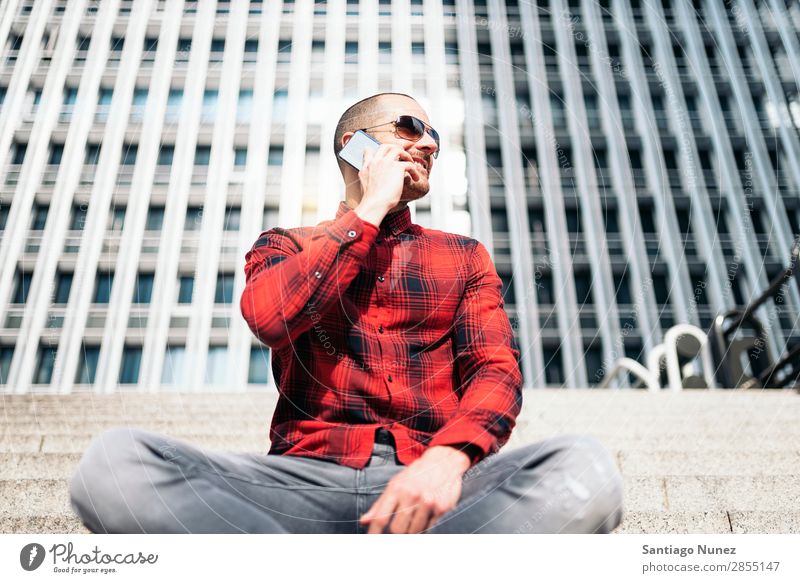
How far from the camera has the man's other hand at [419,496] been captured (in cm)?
100

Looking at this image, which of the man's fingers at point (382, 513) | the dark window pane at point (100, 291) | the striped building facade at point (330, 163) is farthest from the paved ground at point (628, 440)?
the dark window pane at point (100, 291)

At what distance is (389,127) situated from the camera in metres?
1.48

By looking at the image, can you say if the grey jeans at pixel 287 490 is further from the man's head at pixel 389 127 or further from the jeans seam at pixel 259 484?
the man's head at pixel 389 127

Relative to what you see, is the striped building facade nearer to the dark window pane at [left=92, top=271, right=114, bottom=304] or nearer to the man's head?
the dark window pane at [left=92, top=271, right=114, bottom=304]

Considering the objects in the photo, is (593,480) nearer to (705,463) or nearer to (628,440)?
(705,463)

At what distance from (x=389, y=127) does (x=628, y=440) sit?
2145 mm

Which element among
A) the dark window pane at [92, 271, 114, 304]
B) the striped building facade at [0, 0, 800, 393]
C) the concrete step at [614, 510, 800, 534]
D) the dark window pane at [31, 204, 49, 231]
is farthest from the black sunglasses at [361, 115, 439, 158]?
the dark window pane at [92, 271, 114, 304]

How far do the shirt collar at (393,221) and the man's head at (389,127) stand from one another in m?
0.07

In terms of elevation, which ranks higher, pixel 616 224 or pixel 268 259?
pixel 616 224
